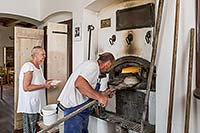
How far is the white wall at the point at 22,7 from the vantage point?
13.5 ft

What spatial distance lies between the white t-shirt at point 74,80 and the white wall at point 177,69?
0.68 meters

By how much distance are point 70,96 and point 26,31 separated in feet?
6.14

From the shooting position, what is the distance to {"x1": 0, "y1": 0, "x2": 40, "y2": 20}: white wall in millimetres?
4121

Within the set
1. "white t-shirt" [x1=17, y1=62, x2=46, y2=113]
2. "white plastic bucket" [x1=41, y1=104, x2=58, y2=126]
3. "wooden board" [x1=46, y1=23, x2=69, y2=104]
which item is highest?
"wooden board" [x1=46, y1=23, x2=69, y2=104]

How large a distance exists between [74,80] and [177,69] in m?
1.05

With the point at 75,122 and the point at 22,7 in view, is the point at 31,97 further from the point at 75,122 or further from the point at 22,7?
the point at 22,7

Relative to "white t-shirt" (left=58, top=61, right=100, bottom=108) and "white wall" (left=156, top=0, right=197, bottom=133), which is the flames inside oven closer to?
"white t-shirt" (left=58, top=61, right=100, bottom=108)

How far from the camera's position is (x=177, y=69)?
184 centimetres

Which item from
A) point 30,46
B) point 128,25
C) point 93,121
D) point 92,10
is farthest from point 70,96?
point 30,46

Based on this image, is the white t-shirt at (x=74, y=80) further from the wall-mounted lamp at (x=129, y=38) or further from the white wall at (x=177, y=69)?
the white wall at (x=177, y=69)

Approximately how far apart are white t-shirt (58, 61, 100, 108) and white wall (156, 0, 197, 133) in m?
→ 0.68

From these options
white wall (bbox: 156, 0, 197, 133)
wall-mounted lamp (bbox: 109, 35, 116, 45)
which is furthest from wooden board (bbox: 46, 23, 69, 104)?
white wall (bbox: 156, 0, 197, 133)

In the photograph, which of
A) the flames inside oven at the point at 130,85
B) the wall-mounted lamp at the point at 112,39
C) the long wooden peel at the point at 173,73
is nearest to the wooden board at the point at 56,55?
the wall-mounted lamp at the point at 112,39

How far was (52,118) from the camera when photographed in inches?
120
